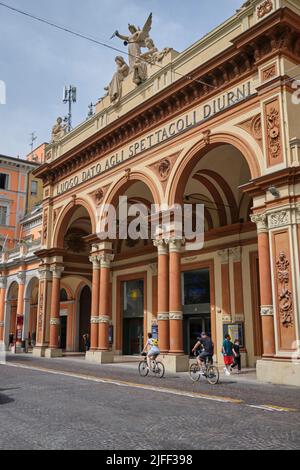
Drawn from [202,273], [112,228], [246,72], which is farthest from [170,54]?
[202,273]

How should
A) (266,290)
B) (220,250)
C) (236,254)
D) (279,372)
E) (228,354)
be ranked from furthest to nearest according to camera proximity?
1. (220,250)
2. (236,254)
3. (228,354)
4. (266,290)
5. (279,372)

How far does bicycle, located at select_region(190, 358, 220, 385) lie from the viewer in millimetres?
14172

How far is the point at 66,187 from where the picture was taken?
28.2 meters

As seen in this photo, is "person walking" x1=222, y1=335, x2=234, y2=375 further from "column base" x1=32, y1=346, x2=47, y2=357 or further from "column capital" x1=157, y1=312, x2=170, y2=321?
"column base" x1=32, y1=346, x2=47, y2=357

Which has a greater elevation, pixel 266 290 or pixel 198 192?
pixel 198 192

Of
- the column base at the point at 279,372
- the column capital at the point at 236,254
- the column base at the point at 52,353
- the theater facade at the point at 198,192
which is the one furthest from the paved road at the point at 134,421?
the column base at the point at 52,353

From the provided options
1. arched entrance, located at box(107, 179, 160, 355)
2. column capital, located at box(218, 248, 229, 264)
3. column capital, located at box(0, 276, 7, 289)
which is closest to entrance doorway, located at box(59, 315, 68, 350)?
column capital, located at box(0, 276, 7, 289)

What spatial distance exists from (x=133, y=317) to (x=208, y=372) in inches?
606

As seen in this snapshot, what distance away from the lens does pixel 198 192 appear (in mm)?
23609

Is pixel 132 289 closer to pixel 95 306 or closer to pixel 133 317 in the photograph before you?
pixel 133 317

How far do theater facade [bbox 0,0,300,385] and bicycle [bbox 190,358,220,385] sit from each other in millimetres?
1466

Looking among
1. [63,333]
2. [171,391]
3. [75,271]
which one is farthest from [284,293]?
[63,333]

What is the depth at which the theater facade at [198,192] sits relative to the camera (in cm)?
1484
